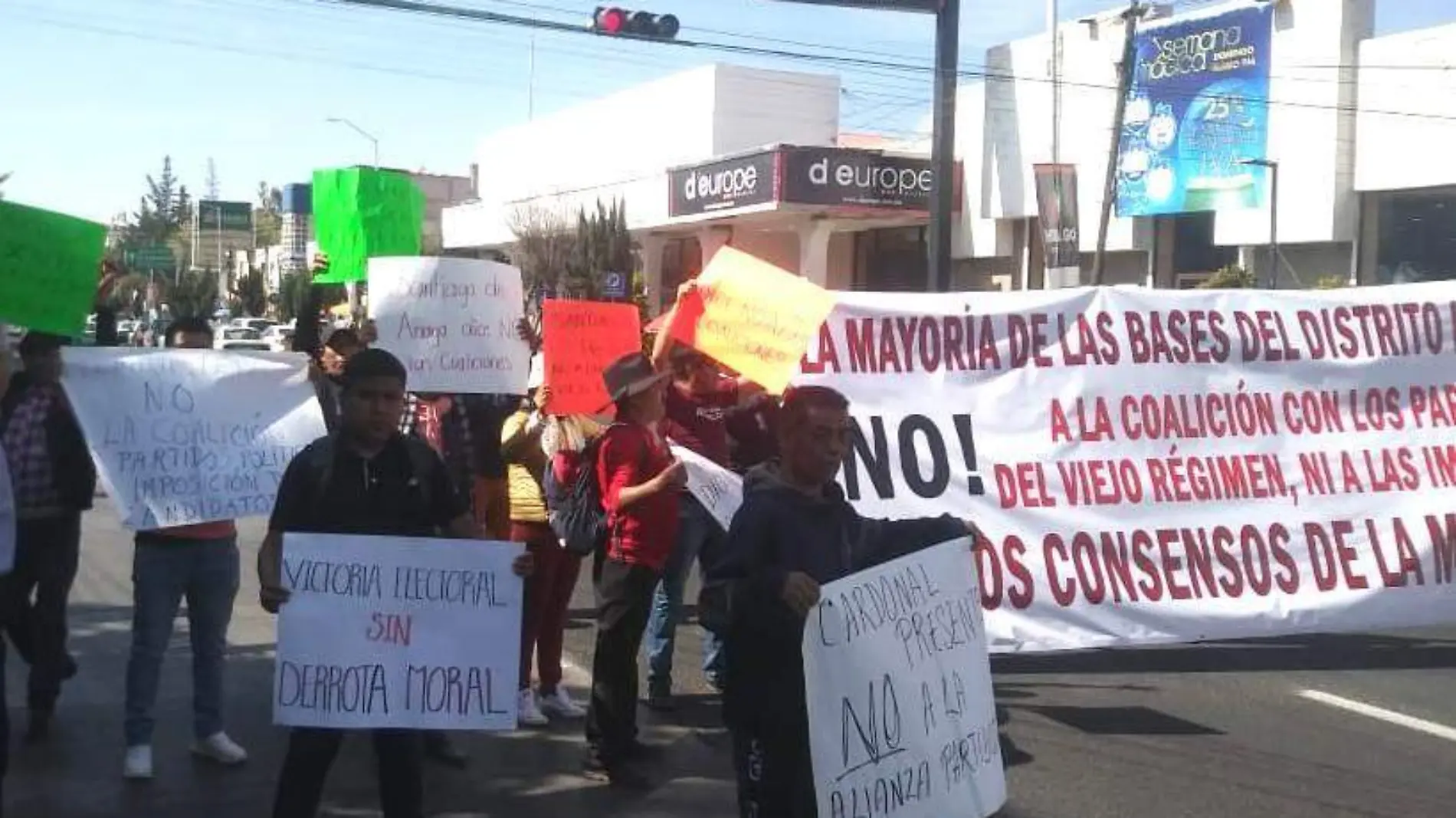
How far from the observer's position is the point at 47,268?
19.0 ft

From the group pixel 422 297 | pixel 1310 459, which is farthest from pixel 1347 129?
pixel 422 297

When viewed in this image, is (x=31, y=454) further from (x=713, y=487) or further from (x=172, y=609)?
(x=713, y=487)

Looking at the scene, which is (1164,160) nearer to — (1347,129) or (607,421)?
(1347,129)

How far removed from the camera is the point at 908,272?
3219 centimetres

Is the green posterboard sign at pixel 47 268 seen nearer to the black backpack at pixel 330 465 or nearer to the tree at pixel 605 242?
the black backpack at pixel 330 465

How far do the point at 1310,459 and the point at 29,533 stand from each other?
227 inches

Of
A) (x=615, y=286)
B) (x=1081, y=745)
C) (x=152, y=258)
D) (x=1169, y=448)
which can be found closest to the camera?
(x=1081, y=745)

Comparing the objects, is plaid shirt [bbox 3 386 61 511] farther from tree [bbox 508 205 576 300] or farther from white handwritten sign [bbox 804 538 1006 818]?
tree [bbox 508 205 576 300]

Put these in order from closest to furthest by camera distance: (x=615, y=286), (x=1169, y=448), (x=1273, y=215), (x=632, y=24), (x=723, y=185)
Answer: (x=1169, y=448), (x=632, y=24), (x=1273, y=215), (x=723, y=185), (x=615, y=286)

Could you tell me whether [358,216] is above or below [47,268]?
above

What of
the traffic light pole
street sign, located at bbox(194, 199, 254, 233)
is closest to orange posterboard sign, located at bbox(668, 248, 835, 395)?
the traffic light pole

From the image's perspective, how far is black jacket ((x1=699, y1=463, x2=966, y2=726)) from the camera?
12.7ft

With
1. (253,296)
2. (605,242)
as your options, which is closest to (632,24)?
(605,242)

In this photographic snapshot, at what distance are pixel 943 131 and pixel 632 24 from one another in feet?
15.2
